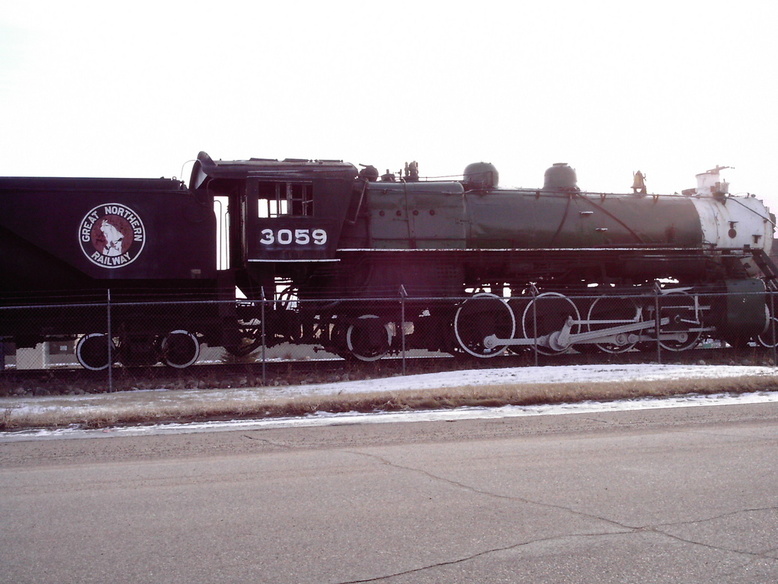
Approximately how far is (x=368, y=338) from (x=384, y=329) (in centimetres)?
37

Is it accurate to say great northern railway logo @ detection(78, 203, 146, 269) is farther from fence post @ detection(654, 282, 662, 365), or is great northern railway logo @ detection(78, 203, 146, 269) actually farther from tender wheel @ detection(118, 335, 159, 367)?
fence post @ detection(654, 282, 662, 365)

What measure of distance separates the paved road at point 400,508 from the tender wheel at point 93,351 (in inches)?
256

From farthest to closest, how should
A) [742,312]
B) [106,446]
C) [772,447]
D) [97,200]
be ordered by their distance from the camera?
[742,312] → [97,200] → [106,446] → [772,447]

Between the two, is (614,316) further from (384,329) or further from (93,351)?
(93,351)

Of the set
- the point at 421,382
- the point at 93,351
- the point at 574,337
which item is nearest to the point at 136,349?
the point at 93,351

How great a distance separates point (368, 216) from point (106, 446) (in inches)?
336

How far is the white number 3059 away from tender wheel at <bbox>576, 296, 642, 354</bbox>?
20.4 feet

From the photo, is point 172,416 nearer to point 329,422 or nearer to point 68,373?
point 329,422

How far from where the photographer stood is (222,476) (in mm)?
6316

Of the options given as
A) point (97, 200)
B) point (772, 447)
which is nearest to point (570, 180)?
point (97, 200)

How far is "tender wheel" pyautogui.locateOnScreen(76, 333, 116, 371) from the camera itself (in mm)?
14414

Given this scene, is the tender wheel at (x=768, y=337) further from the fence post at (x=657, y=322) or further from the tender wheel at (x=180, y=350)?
the tender wheel at (x=180, y=350)

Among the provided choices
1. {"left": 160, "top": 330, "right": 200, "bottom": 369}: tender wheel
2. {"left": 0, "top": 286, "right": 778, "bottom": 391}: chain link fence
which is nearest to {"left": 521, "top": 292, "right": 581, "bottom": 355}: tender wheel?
{"left": 0, "top": 286, "right": 778, "bottom": 391}: chain link fence

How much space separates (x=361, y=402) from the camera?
10578mm
